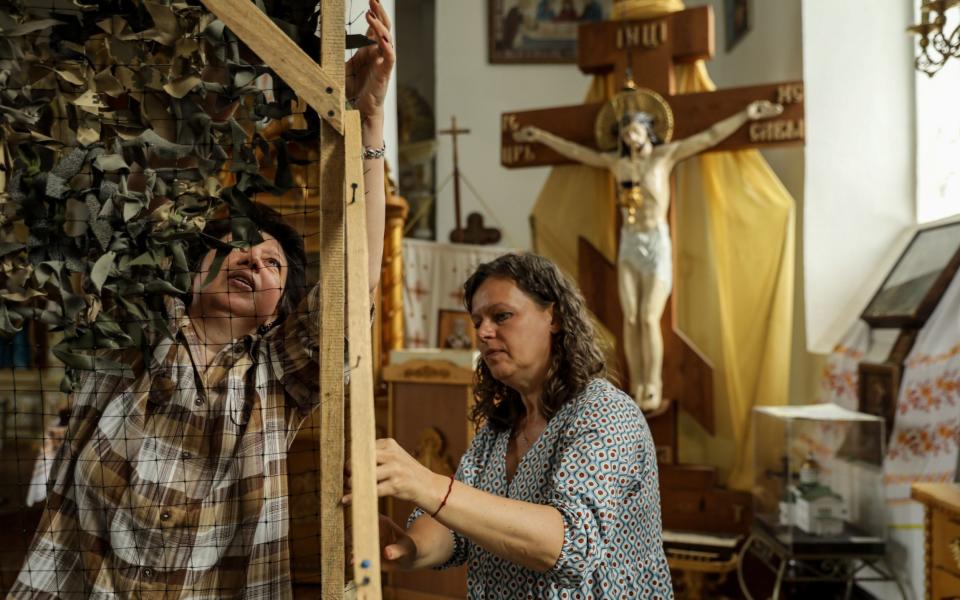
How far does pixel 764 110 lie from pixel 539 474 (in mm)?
3588

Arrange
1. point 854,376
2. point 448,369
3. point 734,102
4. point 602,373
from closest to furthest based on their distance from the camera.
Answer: point 602,373, point 448,369, point 854,376, point 734,102

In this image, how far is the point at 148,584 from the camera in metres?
1.50

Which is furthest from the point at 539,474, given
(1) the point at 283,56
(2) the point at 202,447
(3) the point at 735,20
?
(3) the point at 735,20

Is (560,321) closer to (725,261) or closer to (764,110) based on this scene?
(764,110)

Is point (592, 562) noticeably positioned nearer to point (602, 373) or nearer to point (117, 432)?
point (602, 373)

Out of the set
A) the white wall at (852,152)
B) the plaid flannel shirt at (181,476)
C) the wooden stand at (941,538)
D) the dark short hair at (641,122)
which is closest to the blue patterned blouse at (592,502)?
the plaid flannel shirt at (181,476)

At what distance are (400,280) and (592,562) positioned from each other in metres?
2.74

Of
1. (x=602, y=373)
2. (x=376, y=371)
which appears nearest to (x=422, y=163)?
(x=376, y=371)

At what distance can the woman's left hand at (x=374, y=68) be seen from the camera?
4.75ft

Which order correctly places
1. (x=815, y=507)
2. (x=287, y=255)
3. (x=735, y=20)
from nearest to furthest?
1. (x=287, y=255)
2. (x=815, y=507)
3. (x=735, y=20)

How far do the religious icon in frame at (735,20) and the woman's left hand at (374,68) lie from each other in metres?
5.50

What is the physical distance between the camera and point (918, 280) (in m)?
4.27

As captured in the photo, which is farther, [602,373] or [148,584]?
[602,373]

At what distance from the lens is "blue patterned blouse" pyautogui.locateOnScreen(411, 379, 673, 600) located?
1.59 m
